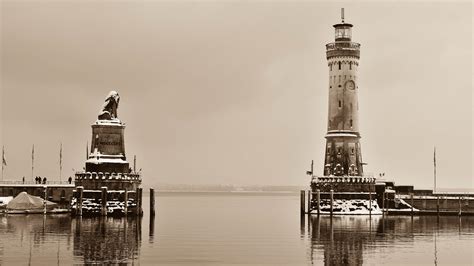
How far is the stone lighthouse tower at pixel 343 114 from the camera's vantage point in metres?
89.9

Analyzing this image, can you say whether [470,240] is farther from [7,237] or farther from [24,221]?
[24,221]

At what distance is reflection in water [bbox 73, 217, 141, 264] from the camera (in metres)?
47.0

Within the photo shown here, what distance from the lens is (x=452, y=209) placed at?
3681 inches

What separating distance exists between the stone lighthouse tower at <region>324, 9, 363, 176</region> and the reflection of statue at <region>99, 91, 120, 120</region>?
23.4 metres

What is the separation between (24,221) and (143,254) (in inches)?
1232

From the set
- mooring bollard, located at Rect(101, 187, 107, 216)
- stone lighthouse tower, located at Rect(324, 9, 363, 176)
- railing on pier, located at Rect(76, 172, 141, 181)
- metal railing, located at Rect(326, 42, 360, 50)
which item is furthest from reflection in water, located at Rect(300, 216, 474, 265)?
mooring bollard, located at Rect(101, 187, 107, 216)

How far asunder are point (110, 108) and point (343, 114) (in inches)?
993

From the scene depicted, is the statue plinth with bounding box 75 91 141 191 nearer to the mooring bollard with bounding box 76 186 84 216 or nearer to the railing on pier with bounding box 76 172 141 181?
the railing on pier with bounding box 76 172 141 181

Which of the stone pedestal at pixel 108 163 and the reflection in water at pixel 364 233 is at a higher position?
the stone pedestal at pixel 108 163

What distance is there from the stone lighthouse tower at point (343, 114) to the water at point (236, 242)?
8456 millimetres

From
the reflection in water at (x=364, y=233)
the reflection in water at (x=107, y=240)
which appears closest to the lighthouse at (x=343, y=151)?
the reflection in water at (x=364, y=233)

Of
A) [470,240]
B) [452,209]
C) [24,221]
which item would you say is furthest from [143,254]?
[452,209]

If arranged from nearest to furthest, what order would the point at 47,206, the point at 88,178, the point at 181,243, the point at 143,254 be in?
the point at 143,254 → the point at 181,243 → the point at 88,178 → the point at 47,206

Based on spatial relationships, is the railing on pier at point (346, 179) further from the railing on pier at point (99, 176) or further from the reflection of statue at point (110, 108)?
the reflection of statue at point (110, 108)
